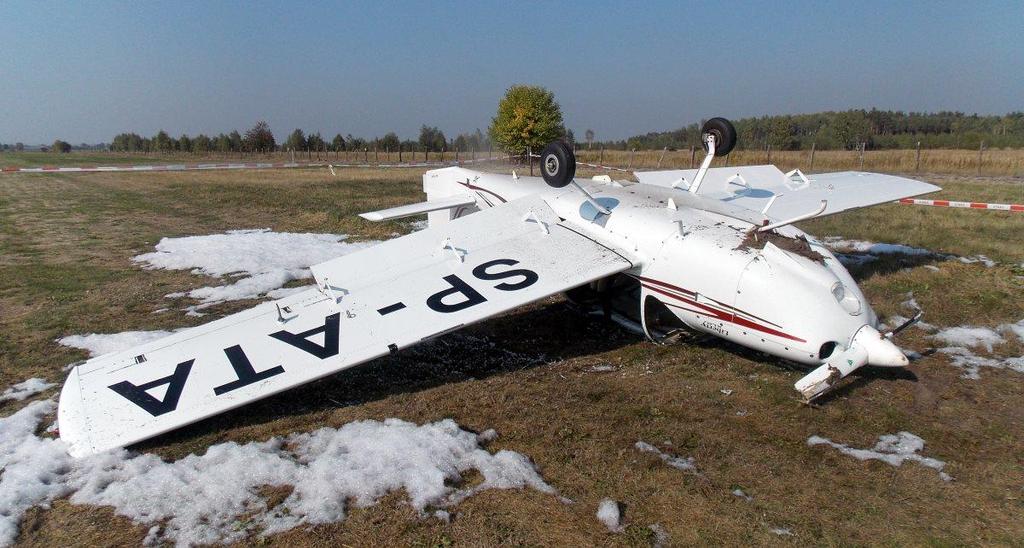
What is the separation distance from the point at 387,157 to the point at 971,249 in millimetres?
67489

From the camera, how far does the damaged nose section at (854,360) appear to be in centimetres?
622


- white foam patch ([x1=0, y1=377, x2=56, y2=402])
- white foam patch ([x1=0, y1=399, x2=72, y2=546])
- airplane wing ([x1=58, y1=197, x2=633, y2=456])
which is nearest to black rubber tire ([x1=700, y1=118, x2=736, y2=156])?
airplane wing ([x1=58, y1=197, x2=633, y2=456])

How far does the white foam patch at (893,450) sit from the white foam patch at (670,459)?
141 centimetres

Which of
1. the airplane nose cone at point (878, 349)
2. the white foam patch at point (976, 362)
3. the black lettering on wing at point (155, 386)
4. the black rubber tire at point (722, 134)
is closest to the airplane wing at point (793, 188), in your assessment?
the black rubber tire at point (722, 134)

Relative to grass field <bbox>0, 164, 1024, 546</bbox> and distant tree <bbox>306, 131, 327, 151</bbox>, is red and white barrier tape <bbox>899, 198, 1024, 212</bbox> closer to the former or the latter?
grass field <bbox>0, 164, 1024, 546</bbox>

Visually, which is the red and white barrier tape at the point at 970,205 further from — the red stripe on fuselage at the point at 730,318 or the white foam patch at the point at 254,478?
the white foam patch at the point at 254,478

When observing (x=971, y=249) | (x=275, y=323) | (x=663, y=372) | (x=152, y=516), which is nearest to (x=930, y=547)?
(x=663, y=372)

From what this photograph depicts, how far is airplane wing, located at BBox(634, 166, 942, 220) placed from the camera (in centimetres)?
1134

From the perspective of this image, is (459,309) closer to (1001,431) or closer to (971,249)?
(1001,431)

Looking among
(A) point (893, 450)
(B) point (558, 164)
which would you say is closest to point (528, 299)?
(B) point (558, 164)

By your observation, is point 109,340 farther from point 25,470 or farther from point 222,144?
point 222,144

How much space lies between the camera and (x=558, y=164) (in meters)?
8.29

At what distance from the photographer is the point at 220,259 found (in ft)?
47.2

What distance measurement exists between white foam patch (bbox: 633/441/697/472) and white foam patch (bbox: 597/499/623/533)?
98 cm
